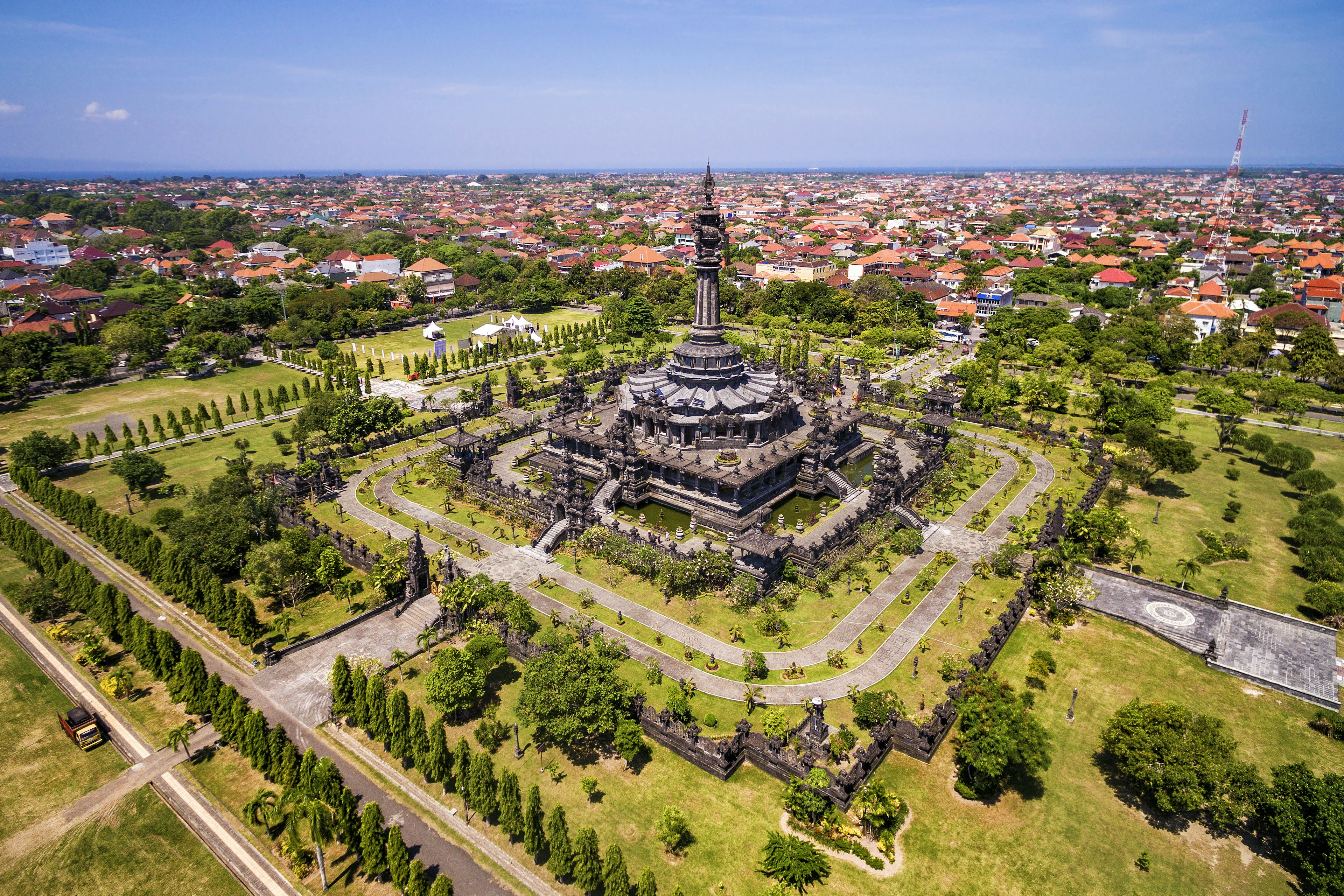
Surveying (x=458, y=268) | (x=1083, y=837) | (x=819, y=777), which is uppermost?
(x=458, y=268)

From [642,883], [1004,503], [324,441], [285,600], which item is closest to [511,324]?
[324,441]

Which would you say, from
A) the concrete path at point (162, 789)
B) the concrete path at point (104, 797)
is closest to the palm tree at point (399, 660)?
the concrete path at point (104, 797)

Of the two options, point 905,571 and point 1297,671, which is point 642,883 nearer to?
point 905,571

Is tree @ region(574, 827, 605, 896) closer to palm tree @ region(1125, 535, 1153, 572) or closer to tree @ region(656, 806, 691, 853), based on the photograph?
tree @ region(656, 806, 691, 853)

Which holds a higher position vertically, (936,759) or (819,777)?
(819,777)

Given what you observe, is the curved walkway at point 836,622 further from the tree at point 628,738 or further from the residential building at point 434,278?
the residential building at point 434,278

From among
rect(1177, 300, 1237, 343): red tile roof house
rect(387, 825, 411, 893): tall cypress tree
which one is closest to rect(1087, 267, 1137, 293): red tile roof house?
rect(1177, 300, 1237, 343): red tile roof house
